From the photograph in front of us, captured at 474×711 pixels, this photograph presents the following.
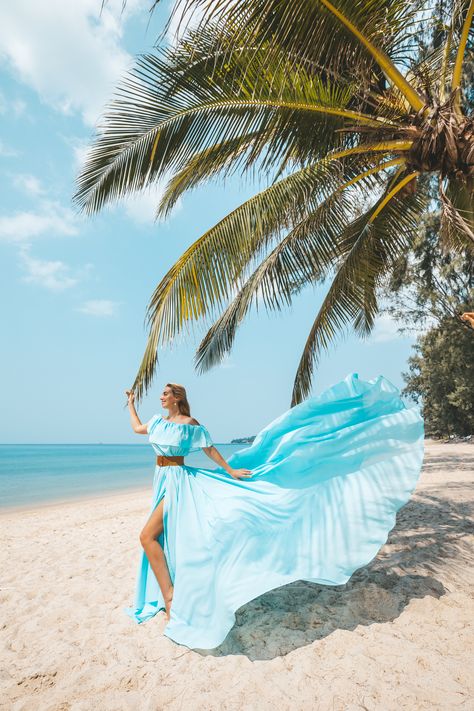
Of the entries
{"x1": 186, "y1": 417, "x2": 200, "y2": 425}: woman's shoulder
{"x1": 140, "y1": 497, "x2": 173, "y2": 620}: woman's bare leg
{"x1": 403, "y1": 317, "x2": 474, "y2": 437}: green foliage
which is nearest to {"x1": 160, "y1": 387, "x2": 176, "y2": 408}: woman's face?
{"x1": 186, "y1": 417, "x2": 200, "y2": 425}: woman's shoulder

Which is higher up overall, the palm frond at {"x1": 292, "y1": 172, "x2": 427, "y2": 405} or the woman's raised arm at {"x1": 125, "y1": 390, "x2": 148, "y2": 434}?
the palm frond at {"x1": 292, "y1": 172, "x2": 427, "y2": 405}

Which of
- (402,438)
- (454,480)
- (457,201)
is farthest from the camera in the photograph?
(454,480)

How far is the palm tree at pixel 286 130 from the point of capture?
13.0ft

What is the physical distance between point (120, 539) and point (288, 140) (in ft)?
21.0

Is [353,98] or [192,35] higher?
[192,35]

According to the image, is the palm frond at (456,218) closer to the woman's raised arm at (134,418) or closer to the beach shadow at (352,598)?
the beach shadow at (352,598)

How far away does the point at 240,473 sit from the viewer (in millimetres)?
3953

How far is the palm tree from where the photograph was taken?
3955 millimetres

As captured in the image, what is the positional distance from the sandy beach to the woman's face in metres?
1.81

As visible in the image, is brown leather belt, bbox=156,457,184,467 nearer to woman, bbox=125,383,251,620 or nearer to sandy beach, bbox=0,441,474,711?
woman, bbox=125,383,251,620

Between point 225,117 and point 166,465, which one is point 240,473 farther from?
point 225,117

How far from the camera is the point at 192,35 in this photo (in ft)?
14.1

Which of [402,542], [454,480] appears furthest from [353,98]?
[454,480]

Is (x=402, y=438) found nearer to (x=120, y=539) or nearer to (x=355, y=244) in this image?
(x=355, y=244)
